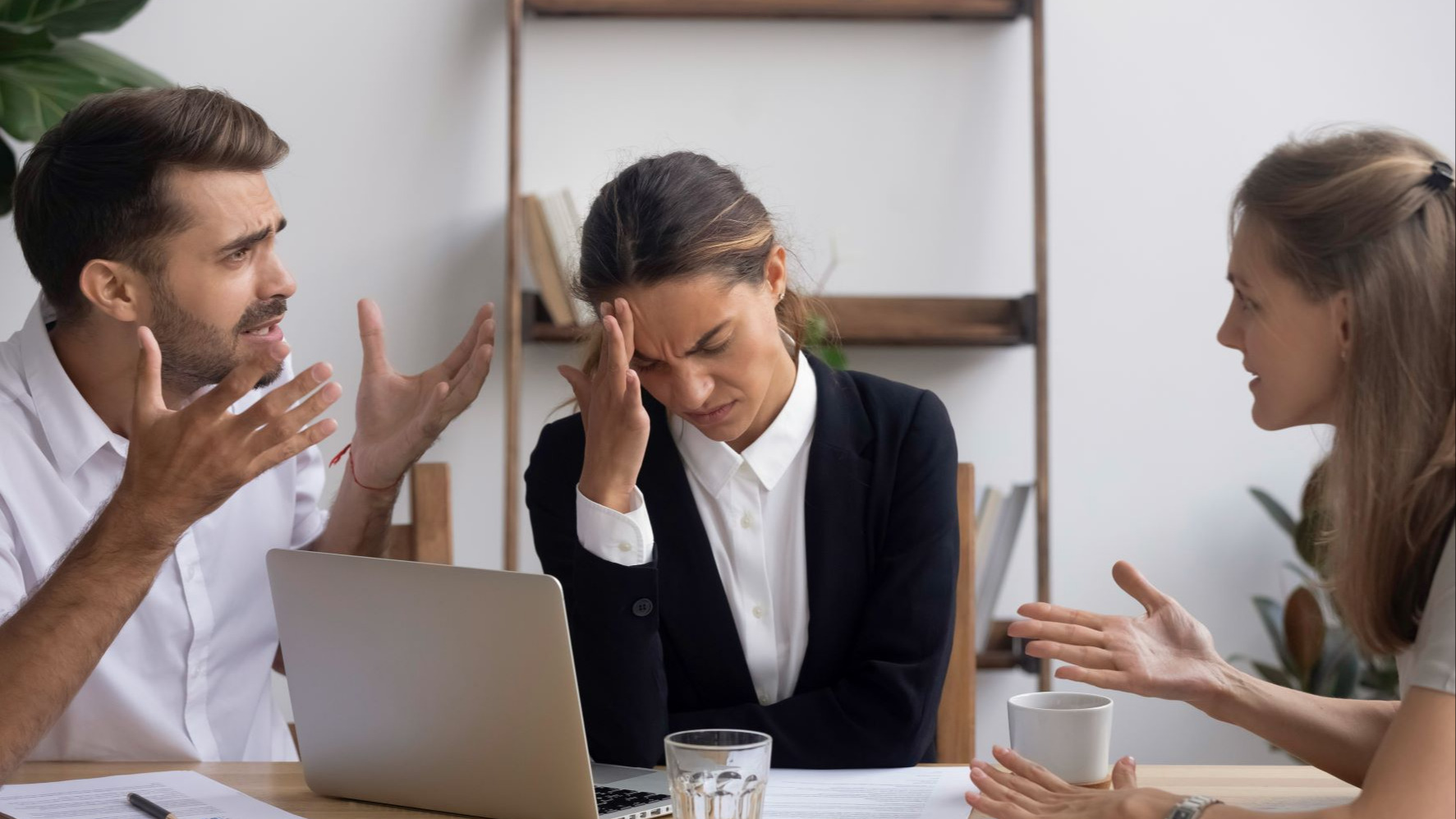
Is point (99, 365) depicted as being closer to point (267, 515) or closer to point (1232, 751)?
point (267, 515)

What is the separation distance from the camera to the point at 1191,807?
3.05 feet

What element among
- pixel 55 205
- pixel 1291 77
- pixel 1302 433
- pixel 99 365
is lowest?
pixel 1302 433

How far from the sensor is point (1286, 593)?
2531 mm

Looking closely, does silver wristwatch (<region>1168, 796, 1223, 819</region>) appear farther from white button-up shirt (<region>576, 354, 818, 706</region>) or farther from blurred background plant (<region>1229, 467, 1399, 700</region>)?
blurred background plant (<region>1229, 467, 1399, 700</region>)

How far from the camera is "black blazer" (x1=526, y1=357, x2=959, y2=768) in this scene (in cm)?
130

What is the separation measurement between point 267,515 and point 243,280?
293 mm

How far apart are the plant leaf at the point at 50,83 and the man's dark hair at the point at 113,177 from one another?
2.25 ft

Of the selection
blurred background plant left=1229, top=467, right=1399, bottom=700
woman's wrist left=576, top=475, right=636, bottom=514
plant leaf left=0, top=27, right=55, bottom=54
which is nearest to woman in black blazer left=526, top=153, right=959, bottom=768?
woman's wrist left=576, top=475, right=636, bottom=514

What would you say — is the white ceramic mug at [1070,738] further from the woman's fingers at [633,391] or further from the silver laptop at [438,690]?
the woman's fingers at [633,391]

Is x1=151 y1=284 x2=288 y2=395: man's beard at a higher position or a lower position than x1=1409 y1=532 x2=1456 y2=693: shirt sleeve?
higher

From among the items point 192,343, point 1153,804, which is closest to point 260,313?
point 192,343

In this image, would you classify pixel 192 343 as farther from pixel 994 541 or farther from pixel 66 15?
pixel 994 541

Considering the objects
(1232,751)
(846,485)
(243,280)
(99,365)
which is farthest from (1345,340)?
(1232,751)

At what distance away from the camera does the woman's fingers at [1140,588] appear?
118cm
